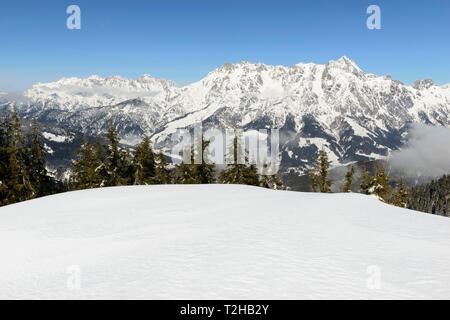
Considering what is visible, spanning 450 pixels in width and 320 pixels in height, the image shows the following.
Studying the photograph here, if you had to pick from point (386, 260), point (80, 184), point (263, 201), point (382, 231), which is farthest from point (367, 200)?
point (80, 184)

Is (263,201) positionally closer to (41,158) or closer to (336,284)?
(336,284)

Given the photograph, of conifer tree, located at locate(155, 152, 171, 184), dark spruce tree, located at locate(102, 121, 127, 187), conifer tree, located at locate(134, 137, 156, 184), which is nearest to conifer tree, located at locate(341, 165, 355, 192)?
conifer tree, located at locate(155, 152, 171, 184)

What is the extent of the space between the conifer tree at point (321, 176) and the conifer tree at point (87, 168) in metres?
34.7

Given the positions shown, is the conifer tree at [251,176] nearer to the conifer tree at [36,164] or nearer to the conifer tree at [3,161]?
the conifer tree at [36,164]

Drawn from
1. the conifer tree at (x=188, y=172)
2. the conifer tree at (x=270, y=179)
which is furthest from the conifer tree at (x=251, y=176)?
the conifer tree at (x=188, y=172)

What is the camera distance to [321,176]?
65062mm

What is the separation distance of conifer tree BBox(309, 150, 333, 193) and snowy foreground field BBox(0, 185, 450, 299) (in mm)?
47917

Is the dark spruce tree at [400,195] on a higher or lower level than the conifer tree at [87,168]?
lower

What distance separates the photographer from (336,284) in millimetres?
7914

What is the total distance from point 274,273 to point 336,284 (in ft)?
4.36

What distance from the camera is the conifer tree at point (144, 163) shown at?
54.8m

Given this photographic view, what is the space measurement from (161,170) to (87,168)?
1142cm

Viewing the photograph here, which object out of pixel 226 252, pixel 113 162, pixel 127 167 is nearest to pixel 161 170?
pixel 127 167
